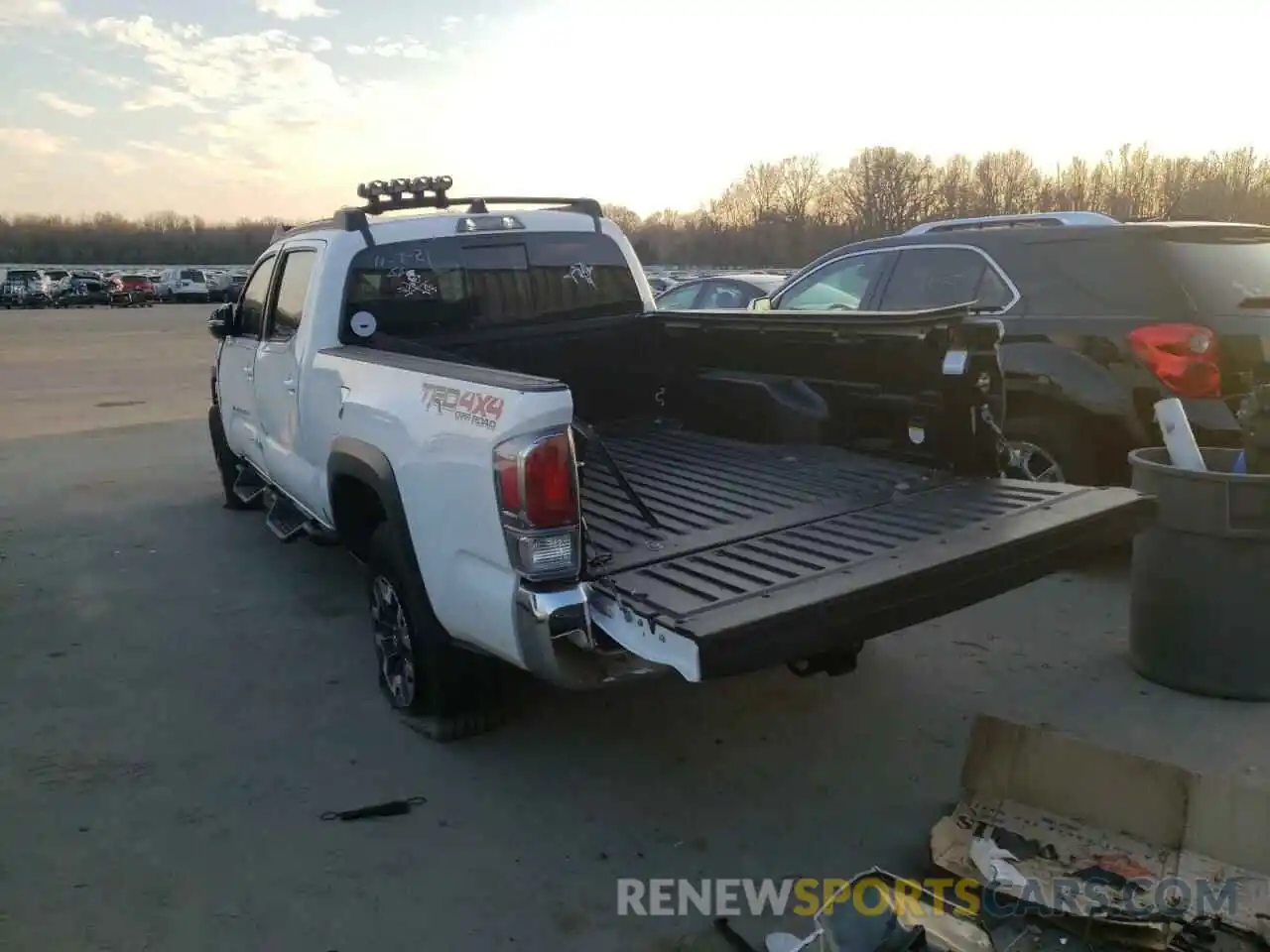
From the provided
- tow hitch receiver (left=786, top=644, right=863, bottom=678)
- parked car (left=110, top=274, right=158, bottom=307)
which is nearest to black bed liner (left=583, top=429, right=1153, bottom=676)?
tow hitch receiver (left=786, top=644, right=863, bottom=678)

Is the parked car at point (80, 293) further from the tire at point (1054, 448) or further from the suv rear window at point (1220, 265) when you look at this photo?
the suv rear window at point (1220, 265)

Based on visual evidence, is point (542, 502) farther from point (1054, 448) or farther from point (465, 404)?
point (1054, 448)

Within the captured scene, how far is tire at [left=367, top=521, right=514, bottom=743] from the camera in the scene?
3932mm

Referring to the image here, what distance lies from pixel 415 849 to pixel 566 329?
2906 mm

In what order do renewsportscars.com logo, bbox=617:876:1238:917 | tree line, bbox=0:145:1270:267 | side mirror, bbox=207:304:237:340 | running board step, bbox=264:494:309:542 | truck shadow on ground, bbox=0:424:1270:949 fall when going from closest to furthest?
renewsportscars.com logo, bbox=617:876:1238:917 → truck shadow on ground, bbox=0:424:1270:949 → running board step, bbox=264:494:309:542 → side mirror, bbox=207:304:237:340 → tree line, bbox=0:145:1270:267

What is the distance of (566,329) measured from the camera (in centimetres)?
551

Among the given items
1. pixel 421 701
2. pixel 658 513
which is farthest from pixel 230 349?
pixel 658 513

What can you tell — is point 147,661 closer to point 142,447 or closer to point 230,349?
point 230,349

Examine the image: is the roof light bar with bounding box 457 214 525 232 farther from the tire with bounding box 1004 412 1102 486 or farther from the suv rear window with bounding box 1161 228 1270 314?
the suv rear window with bounding box 1161 228 1270 314

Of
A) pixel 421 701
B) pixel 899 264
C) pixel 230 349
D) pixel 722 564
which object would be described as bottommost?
pixel 421 701

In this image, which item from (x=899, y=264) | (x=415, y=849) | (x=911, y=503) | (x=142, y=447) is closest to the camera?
(x=415, y=849)

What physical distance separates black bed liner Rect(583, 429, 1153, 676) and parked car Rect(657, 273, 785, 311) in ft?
24.8

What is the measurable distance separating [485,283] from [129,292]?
51.7m

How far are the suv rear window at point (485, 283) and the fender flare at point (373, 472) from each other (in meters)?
0.85
